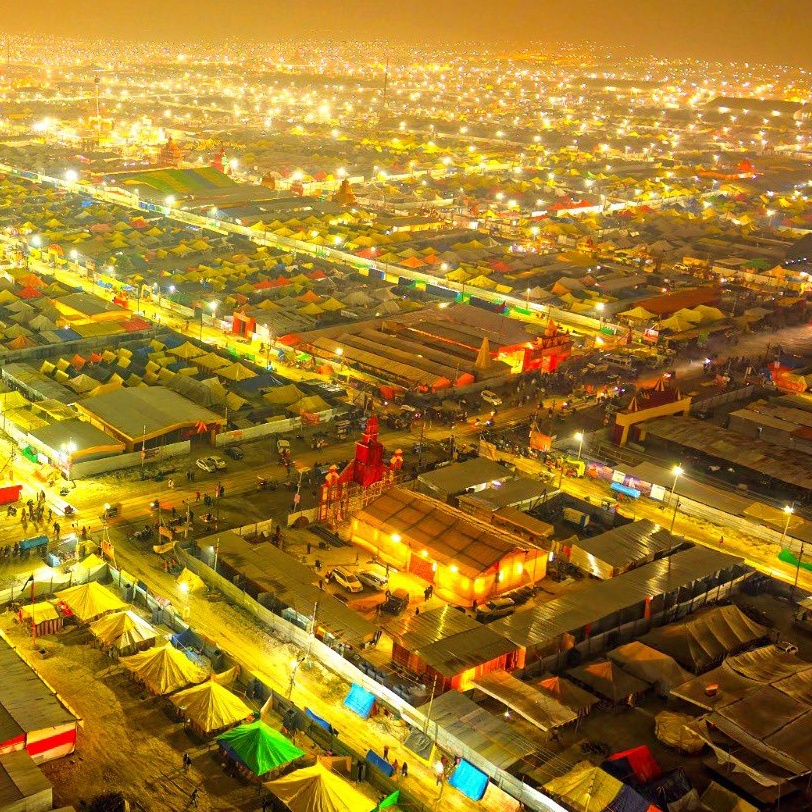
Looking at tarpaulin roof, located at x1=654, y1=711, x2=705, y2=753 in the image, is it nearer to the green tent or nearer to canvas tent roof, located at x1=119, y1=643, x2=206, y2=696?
the green tent

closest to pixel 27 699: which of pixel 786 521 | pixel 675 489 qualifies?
pixel 675 489

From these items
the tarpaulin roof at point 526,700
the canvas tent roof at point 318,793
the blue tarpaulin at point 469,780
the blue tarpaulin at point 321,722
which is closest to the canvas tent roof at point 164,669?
the blue tarpaulin at point 321,722

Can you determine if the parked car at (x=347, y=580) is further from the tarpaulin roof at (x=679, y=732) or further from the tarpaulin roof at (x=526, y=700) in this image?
the tarpaulin roof at (x=679, y=732)

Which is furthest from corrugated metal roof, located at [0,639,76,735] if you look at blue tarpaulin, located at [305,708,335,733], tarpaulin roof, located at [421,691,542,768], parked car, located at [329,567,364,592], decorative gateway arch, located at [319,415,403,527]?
decorative gateway arch, located at [319,415,403,527]

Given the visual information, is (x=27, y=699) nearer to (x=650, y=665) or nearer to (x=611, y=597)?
(x=650, y=665)

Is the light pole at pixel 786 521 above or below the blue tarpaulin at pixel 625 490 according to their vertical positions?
above

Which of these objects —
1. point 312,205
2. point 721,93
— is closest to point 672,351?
point 312,205
